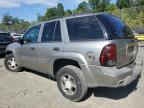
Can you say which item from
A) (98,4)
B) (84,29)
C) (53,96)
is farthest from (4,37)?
(98,4)

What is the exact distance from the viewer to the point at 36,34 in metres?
6.27

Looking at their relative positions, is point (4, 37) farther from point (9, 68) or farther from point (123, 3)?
point (123, 3)

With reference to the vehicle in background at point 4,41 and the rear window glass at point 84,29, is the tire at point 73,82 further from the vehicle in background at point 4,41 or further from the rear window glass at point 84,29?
the vehicle in background at point 4,41

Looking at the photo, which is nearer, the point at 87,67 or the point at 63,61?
the point at 87,67

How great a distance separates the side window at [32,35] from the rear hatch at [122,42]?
2299 mm

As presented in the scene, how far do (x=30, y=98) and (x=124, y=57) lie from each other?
2.40 metres

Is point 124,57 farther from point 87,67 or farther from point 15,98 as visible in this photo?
point 15,98

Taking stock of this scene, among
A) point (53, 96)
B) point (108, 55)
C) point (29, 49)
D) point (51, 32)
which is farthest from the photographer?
point (29, 49)

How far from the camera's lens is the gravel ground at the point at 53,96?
15.6 feet

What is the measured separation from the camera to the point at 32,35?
6.50 m

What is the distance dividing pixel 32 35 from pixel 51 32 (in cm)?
111

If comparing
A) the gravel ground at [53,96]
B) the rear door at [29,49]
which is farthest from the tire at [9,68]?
the gravel ground at [53,96]

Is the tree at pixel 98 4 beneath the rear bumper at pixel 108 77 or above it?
above

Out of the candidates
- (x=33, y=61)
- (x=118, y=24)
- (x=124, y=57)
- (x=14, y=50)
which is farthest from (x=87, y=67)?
(x=14, y=50)
